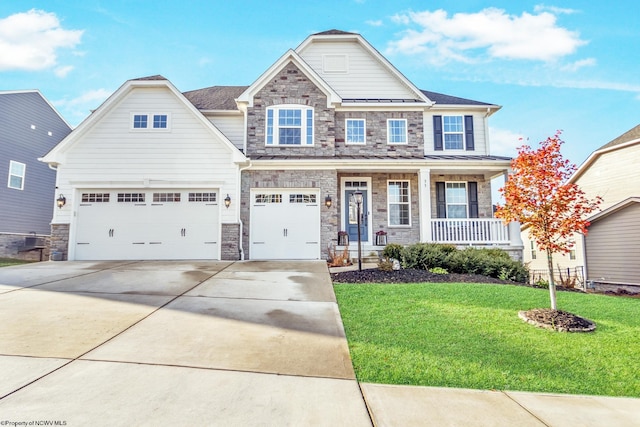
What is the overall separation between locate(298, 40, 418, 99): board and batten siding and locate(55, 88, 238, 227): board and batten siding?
6.02 meters

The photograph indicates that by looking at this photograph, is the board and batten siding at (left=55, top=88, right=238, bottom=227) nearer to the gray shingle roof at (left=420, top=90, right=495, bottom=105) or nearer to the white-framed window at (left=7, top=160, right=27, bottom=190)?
the white-framed window at (left=7, top=160, right=27, bottom=190)

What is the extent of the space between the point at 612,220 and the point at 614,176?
12.9ft

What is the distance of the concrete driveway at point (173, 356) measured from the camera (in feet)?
8.54

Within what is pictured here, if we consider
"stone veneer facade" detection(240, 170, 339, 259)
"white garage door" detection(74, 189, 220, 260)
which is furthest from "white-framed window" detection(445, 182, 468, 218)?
"white garage door" detection(74, 189, 220, 260)

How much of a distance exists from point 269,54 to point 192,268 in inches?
420

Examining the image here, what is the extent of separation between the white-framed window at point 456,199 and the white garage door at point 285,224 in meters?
5.51

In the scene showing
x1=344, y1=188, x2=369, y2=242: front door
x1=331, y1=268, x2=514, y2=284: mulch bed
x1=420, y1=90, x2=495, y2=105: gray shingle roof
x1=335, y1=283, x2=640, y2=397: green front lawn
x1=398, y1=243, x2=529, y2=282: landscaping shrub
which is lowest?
x1=335, y1=283, x2=640, y2=397: green front lawn

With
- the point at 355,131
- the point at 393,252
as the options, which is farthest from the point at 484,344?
the point at 355,131

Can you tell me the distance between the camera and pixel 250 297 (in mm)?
6215

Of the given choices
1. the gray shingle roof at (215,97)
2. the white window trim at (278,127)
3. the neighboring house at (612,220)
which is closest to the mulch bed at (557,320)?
the neighboring house at (612,220)

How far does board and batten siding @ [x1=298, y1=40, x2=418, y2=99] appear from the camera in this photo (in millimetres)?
14492

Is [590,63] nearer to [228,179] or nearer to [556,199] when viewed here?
[556,199]

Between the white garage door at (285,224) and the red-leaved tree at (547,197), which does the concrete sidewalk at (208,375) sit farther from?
the white garage door at (285,224)

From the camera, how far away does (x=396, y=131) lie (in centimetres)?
1393
